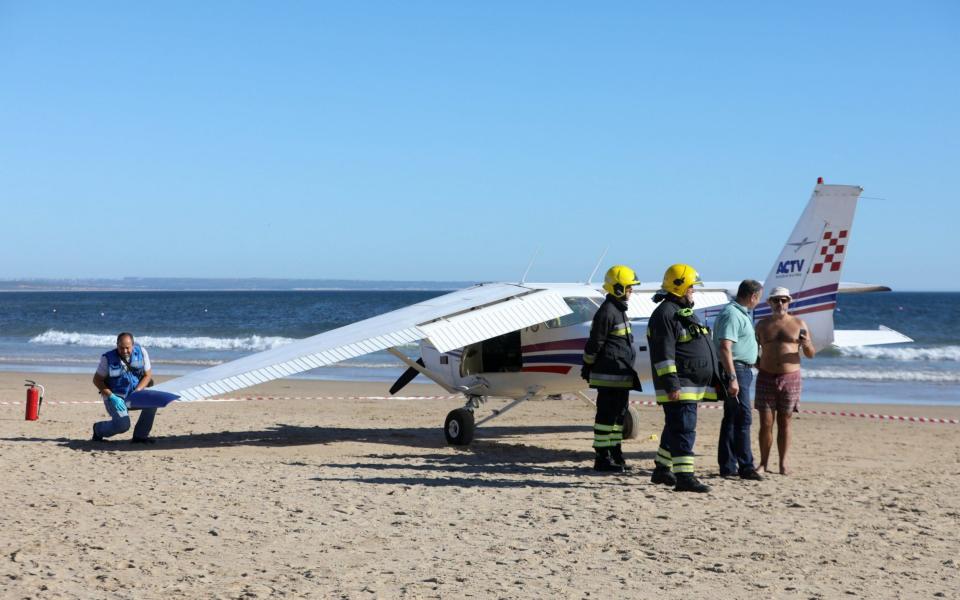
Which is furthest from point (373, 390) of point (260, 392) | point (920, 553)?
point (920, 553)

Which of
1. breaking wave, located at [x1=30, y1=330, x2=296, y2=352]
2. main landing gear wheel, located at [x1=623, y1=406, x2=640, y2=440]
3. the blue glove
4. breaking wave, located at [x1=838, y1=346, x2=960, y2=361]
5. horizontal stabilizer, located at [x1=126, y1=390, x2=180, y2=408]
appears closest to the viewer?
horizontal stabilizer, located at [x1=126, y1=390, x2=180, y2=408]

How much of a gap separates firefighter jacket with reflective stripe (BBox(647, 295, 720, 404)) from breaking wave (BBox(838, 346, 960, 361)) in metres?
24.8

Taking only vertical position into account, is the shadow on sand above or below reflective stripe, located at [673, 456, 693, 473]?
below

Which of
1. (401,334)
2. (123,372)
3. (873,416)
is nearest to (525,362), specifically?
(401,334)

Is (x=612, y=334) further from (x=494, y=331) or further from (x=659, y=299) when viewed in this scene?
(x=494, y=331)

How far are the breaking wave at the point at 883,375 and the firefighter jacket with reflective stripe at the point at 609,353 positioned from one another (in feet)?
53.3

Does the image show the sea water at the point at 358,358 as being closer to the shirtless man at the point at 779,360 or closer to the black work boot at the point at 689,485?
the shirtless man at the point at 779,360

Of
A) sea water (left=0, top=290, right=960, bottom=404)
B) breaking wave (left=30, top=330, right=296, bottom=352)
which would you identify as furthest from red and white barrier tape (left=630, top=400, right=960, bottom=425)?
breaking wave (left=30, top=330, right=296, bottom=352)

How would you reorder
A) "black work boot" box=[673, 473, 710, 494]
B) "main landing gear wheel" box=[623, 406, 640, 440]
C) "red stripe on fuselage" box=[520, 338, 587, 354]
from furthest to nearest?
"main landing gear wheel" box=[623, 406, 640, 440] → "red stripe on fuselage" box=[520, 338, 587, 354] → "black work boot" box=[673, 473, 710, 494]

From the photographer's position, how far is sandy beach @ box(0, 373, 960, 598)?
5.61m

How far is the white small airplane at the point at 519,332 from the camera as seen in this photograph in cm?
1049

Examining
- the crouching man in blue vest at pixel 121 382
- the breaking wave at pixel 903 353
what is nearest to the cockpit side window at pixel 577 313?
the crouching man in blue vest at pixel 121 382

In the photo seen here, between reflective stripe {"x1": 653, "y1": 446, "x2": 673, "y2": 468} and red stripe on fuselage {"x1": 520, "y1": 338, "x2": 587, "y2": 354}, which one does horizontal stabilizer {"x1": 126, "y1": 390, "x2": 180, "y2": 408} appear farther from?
reflective stripe {"x1": 653, "y1": 446, "x2": 673, "y2": 468}

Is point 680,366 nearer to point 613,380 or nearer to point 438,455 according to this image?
point 613,380
